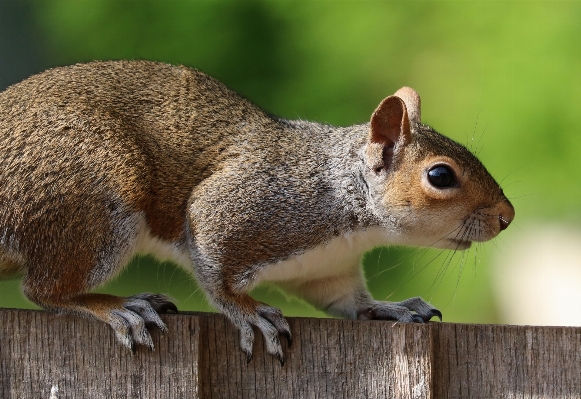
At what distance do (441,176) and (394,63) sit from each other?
1883 mm

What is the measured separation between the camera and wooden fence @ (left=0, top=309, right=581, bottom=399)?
227 centimetres

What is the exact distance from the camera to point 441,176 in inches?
109

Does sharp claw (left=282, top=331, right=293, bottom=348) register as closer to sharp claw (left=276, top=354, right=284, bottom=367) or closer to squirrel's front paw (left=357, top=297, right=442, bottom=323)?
sharp claw (left=276, top=354, right=284, bottom=367)

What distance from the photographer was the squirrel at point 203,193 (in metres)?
2.65

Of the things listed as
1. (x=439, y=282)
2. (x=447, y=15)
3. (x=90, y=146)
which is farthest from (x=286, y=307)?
(x=90, y=146)

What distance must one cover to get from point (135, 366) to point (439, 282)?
2.30m

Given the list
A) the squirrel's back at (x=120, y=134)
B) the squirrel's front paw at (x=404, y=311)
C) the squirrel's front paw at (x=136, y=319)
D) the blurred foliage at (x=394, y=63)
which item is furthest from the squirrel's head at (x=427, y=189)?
the blurred foliage at (x=394, y=63)

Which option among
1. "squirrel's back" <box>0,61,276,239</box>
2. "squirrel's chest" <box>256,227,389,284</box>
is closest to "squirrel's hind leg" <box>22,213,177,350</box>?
"squirrel's back" <box>0,61,276,239</box>

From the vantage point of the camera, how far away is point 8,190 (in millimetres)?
2635

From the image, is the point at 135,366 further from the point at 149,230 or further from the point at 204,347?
the point at 149,230

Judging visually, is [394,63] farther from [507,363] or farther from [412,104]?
[507,363]

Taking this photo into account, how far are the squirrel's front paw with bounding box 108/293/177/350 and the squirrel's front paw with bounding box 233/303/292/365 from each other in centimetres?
23

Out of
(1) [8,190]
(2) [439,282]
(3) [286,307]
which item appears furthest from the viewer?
(3) [286,307]

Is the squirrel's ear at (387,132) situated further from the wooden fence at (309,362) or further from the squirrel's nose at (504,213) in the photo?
the wooden fence at (309,362)
